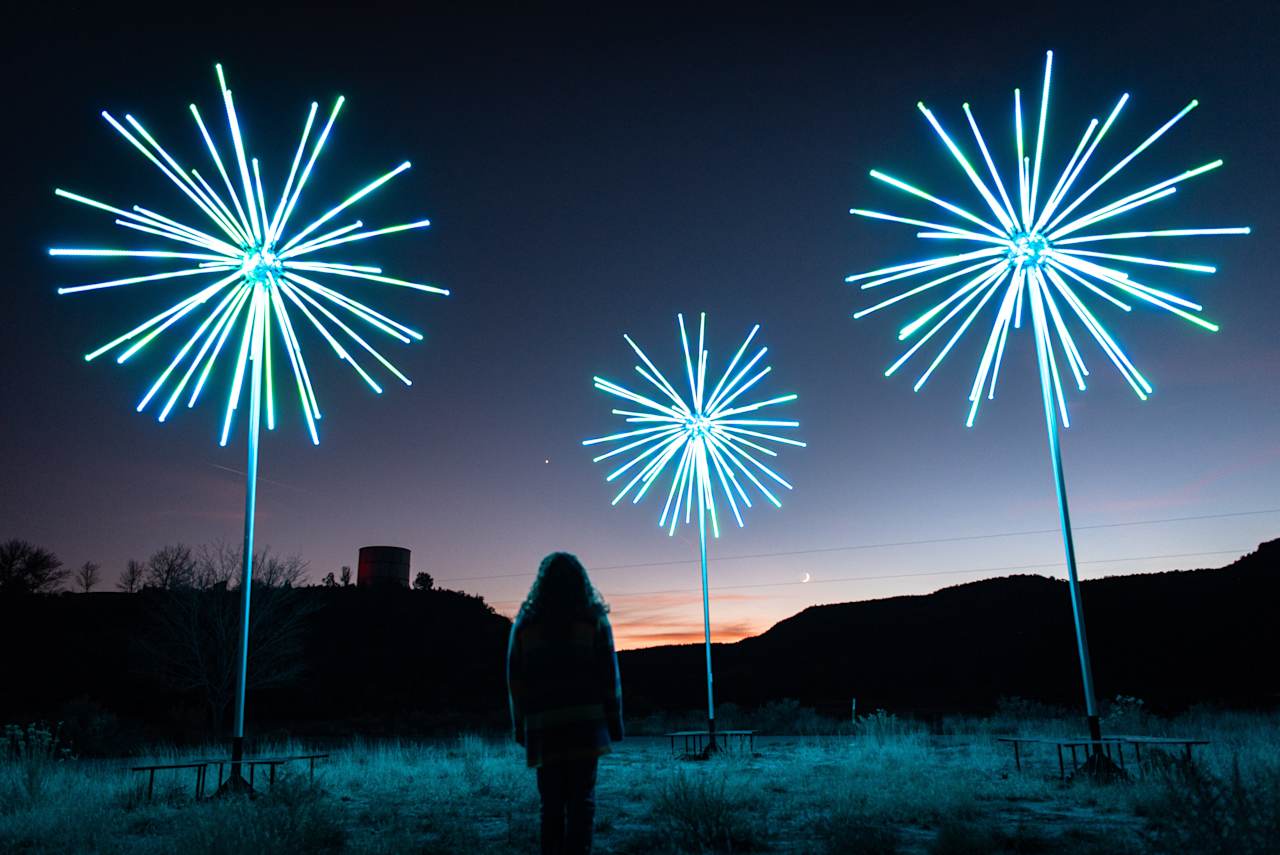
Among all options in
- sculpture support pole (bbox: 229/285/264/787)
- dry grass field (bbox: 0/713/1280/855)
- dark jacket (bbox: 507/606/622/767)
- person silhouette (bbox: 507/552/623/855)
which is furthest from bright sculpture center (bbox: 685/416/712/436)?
dark jacket (bbox: 507/606/622/767)

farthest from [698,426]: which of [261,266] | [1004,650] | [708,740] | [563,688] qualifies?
[1004,650]

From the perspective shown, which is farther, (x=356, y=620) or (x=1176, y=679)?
(x=356, y=620)

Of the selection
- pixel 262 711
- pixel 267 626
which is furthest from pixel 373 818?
pixel 262 711

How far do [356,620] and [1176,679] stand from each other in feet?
155

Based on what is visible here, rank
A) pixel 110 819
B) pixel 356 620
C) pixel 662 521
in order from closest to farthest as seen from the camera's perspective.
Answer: pixel 110 819 → pixel 662 521 → pixel 356 620

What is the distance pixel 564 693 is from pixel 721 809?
3965 millimetres

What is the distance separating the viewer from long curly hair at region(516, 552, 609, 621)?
550cm

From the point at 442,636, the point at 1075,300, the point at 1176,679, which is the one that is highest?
the point at 1075,300

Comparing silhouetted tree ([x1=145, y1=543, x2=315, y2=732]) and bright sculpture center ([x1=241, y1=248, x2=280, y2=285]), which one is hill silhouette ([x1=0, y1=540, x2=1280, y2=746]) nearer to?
silhouetted tree ([x1=145, y1=543, x2=315, y2=732])

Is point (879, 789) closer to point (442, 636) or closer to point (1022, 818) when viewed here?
point (1022, 818)

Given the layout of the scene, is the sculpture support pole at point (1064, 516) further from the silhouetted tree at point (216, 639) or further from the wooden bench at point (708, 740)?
the silhouetted tree at point (216, 639)

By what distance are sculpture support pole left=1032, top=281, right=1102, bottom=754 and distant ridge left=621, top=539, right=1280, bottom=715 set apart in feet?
96.4

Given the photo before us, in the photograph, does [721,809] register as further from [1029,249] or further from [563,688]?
[1029,249]

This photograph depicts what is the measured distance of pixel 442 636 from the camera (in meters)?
55.7
